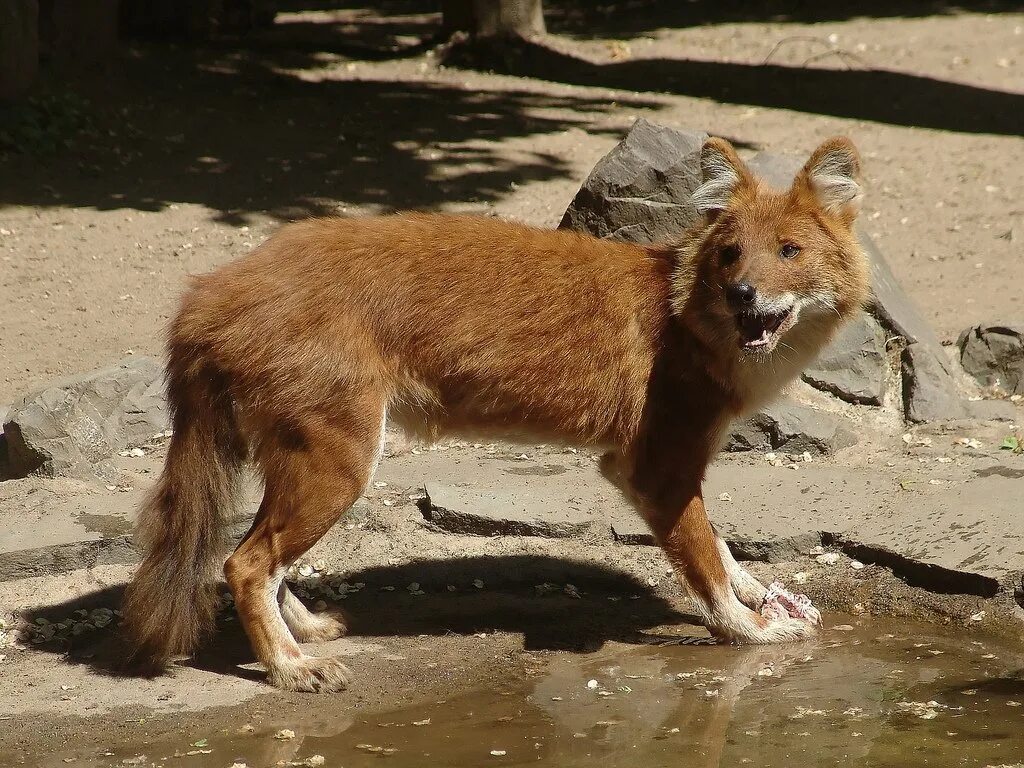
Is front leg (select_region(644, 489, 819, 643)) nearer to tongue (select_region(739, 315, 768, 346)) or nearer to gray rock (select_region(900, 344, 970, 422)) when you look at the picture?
tongue (select_region(739, 315, 768, 346))

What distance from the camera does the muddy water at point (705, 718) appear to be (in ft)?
13.7

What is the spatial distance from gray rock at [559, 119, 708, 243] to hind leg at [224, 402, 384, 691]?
9.37 feet

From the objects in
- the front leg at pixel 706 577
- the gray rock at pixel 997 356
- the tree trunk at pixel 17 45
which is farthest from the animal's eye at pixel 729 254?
the tree trunk at pixel 17 45

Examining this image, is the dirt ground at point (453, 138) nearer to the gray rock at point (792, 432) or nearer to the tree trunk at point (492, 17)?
the tree trunk at point (492, 17)

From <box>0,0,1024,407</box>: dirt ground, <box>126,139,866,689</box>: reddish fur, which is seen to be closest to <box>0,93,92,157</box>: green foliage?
<box>0,0,1024,407</box>: dirt ground

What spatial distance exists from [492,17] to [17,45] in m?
5.20

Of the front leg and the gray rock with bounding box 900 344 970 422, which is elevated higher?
the gray rock with bounding box 900 344 970 422

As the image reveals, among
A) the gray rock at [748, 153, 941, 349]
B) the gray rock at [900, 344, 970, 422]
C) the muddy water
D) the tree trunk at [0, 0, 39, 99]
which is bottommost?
the muddy water

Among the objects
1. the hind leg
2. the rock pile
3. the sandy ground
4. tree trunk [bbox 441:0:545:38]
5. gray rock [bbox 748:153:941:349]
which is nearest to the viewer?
the hind leg

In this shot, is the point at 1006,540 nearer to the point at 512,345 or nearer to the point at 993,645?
the point at 993,645

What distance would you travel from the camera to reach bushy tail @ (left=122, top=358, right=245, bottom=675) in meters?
4.80

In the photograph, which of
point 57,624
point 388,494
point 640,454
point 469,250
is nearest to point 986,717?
point 640,454

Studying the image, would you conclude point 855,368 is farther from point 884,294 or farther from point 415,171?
point 415,171

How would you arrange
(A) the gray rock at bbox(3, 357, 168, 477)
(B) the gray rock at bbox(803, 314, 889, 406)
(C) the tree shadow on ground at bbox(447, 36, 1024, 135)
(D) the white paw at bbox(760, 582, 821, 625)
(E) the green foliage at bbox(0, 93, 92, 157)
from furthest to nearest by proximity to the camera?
(C) the tree shadow on ground at bbox(447, 36, 1024, 135), (E) the green foliage at bbox(0, 93, 92, 157), (B) the gray rock at bbox(803, 314, 889, 406), (A) the gray rock at bbox(3, 357, 168, 477), (D) the white paw at bbox(760, 582, 821, 625)
